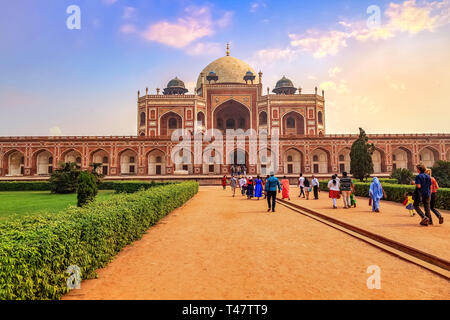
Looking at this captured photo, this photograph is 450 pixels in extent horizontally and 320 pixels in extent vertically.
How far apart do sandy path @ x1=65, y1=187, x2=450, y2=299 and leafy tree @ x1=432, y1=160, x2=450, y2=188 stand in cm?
1476

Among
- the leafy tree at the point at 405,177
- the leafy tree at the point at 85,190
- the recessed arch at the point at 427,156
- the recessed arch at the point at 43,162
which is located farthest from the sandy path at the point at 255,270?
the recessed arch at the point at 427,156

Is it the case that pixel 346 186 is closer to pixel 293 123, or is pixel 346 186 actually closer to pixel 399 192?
pixel 399 192

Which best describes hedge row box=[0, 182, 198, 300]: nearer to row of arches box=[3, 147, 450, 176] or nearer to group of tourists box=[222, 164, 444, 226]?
group of tourists box=[222, 164, 444, 226]

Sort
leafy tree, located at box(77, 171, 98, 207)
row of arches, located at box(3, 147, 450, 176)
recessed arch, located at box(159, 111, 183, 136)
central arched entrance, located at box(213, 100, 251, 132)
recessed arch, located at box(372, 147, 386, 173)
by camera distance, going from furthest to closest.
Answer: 1. central arched entrance, located at box(213, 100, 251, 132)
2. recessed arch, located at box(159, 111, 183, 136)
3. recessed arch, located at box(372, 147, 386, 173)
4. row of arches, located at box(3, 147, 450, 176)
5. leafy tree, located at box(77, 171, 98, 207)

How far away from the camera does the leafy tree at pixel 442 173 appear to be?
15.8m

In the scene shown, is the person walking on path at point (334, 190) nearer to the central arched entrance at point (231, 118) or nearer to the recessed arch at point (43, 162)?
the central arched entrance at point (231, 118)

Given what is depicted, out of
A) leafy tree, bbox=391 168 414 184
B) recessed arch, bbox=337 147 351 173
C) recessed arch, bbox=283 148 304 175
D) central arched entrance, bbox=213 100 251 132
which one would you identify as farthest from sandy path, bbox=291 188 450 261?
central arched entrance, bbox=213 100 251 132

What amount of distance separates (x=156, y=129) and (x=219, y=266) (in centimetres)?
3634

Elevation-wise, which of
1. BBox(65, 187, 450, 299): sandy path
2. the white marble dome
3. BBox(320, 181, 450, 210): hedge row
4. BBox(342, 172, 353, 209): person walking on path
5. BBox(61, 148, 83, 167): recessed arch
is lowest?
BBox(65, 187, 450, 299): sandy path

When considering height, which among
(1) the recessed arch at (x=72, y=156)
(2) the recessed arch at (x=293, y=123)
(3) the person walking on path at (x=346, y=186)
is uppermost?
(2) the recessed arch at (x=293, y=123)

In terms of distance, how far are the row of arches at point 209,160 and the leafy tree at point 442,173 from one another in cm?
1484

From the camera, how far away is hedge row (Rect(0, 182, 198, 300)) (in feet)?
7.57

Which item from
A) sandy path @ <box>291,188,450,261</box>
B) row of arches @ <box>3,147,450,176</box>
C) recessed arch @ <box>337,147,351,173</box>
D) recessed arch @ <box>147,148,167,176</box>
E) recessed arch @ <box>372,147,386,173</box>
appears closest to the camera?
sandy path @ <box>291,188,450,261</box>
